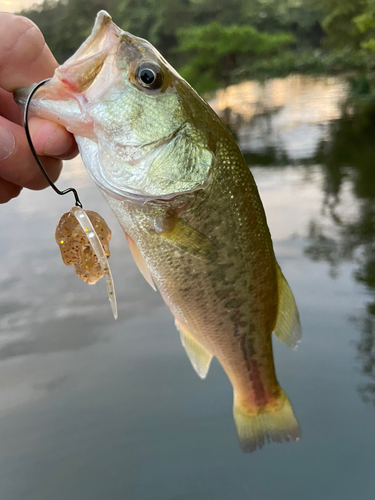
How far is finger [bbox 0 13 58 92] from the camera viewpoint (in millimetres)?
769

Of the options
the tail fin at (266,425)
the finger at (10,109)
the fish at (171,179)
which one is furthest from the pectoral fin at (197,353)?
the finger at (10,109)

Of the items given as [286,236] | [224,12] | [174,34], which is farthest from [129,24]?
[286,236]

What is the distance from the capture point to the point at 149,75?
722 mm

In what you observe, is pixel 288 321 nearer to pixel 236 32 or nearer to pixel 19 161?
pixel 19 161

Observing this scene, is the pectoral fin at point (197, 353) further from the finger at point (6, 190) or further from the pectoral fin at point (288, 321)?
the finger at point (6, 190)

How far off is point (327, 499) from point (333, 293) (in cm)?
153

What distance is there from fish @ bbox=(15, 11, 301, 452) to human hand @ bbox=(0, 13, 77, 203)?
0.13 feet

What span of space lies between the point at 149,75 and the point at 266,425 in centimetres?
92

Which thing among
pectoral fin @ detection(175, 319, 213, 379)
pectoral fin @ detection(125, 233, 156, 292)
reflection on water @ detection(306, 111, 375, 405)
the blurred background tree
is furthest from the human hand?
the blurred background tree

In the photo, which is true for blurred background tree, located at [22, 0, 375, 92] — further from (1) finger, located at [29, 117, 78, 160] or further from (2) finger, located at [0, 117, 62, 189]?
(1) finger, located at [29, 117, 78, 160]

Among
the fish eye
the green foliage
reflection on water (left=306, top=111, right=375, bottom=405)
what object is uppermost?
the green foliage

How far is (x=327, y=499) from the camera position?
2.07 m

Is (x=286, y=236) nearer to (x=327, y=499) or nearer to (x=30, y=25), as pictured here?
(x=327, y=499)

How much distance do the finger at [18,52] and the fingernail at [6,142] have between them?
0.35 ft
